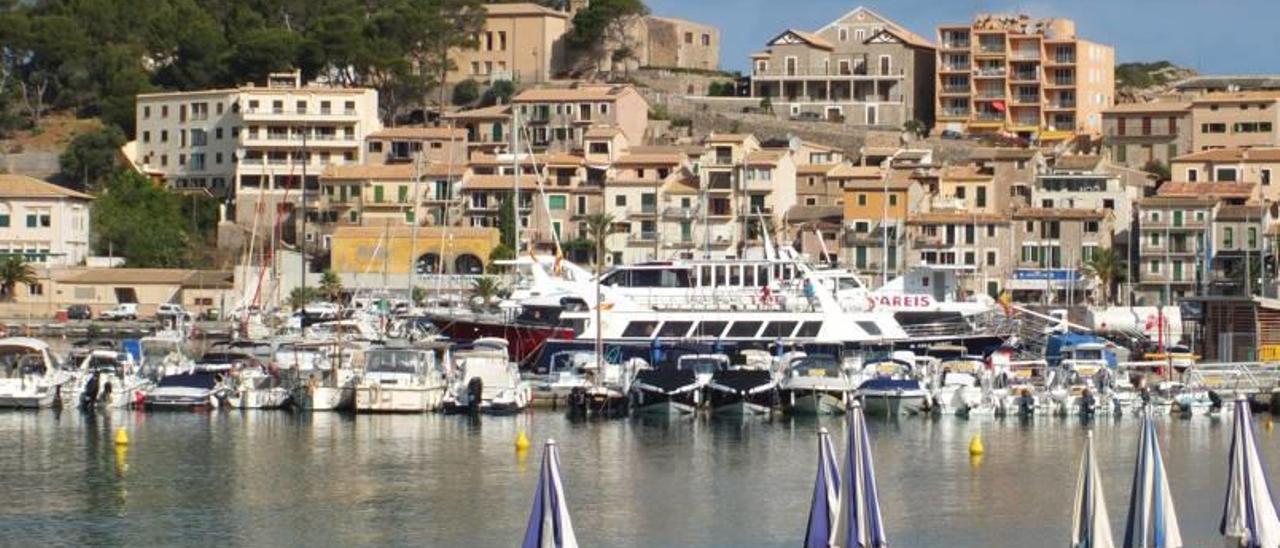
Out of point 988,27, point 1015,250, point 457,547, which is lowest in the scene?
point 457,547

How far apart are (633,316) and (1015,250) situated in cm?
2471

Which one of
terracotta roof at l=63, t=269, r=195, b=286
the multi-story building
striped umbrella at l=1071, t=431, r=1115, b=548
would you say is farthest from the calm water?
the multi-story building

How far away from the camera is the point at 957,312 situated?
65000mm

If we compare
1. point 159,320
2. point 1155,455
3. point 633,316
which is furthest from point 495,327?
point 1155,455

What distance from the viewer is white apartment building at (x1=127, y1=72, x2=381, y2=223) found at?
91562 mm

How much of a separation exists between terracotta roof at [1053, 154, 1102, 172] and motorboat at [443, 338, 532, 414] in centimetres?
3622

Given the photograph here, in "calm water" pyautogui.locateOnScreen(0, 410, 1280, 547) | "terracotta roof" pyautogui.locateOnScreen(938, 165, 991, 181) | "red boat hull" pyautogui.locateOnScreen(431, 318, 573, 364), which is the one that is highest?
"terracotta roof" pyautogui.locateOnScreen(938, 165, 991, 181)

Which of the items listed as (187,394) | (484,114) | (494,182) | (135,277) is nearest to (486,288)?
(494,182)

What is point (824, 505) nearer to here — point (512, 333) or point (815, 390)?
point (815, 390)

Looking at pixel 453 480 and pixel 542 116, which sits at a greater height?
pixel 542 116

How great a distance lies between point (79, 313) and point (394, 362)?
3051cm

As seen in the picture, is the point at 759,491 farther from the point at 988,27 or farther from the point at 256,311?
the point at 988,27

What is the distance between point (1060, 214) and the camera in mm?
83438

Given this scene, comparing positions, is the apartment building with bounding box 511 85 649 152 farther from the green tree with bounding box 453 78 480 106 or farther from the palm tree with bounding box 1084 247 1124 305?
the palm tree with bounding box 1084 247 1124 305
